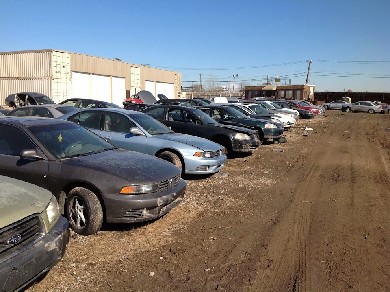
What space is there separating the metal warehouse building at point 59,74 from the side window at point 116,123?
21.3 meters

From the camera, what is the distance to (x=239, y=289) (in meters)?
3.57

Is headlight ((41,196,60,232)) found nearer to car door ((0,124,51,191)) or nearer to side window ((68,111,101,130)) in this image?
car door ((0,124,51,191))

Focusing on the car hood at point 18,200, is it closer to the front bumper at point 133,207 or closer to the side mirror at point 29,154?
the side mirror at point 29,154

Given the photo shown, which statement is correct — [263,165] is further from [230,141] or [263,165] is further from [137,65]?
[137,65]

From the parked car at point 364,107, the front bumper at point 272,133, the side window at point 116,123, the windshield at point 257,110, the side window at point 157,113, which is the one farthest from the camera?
the parked car at point 364,107

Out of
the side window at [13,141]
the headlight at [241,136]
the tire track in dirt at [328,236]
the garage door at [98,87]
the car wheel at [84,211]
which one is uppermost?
the garage door at [98,87]

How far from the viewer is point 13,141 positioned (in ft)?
16.5

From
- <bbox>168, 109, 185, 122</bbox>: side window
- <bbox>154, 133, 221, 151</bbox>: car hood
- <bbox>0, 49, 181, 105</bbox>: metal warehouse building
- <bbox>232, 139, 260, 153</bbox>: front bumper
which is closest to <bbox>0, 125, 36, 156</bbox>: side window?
<bbox>154, 133, 221, 151</bbox>: car hood

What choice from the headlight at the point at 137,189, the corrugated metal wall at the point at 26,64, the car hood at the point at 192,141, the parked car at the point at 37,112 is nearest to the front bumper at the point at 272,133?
the car hood at the point at 192,141

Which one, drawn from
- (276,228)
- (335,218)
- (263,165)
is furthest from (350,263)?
(263,165)

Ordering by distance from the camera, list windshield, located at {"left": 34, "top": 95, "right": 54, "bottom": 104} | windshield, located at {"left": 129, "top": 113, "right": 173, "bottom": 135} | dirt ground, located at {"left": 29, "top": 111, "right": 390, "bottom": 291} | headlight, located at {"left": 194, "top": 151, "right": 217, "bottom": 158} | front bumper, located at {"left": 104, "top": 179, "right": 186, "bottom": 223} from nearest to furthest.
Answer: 1. dirt ground, located at {"left": 29, "top": 111, "right": 390, "bottom": 291}
2. front bumper, located at {"left": 104, "top": 179, "right": 186, "bottom": 223}
3. headlight, located at {"left": 194, "top": 151, "right": 217, "bottom": 158}
4. windshield, located at {"left": 129, "top": 113, "right": 173, "bottom": 135}
5. windshield, located at {"left": 34, "top": 95, "right": 54, "bottom": 104}

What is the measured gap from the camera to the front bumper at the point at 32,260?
109 inches

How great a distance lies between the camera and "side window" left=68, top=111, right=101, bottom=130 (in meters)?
7.96

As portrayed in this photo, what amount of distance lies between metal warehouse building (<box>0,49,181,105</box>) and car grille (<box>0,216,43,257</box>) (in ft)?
85.5
